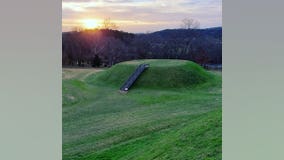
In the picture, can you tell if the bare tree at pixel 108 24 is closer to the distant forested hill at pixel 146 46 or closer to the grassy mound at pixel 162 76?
the distant forested hill at pixel 146 46

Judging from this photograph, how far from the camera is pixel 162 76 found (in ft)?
7.10

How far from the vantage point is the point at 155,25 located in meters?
2.17

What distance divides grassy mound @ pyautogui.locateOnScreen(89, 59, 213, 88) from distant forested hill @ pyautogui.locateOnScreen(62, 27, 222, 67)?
0.04m

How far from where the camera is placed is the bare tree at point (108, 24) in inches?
84.6

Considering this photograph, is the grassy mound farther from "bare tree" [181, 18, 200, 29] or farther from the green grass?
"bare tree" [181, 18, 200, 29]

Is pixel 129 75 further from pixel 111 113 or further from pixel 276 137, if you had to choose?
pixel 276 137

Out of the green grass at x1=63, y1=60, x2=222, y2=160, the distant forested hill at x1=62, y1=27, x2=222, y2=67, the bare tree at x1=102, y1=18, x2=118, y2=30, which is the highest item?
the bare tree at x1=102, y1=18, x2=118, y2=30

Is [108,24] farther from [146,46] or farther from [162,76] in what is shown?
[162,76]

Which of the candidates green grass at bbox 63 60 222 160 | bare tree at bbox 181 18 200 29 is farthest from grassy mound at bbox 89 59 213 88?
bare tree at bbox 181 18 200 29

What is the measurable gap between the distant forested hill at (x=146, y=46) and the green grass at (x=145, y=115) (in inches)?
2.2

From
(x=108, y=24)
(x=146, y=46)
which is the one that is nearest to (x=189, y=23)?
(x=146, y=46)

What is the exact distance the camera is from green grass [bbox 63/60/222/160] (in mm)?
2068

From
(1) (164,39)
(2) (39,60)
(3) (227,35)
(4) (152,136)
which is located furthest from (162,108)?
(2) (39,60)

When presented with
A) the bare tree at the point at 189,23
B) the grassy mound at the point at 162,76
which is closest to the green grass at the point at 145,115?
the grassy mound at the point at 162,76
